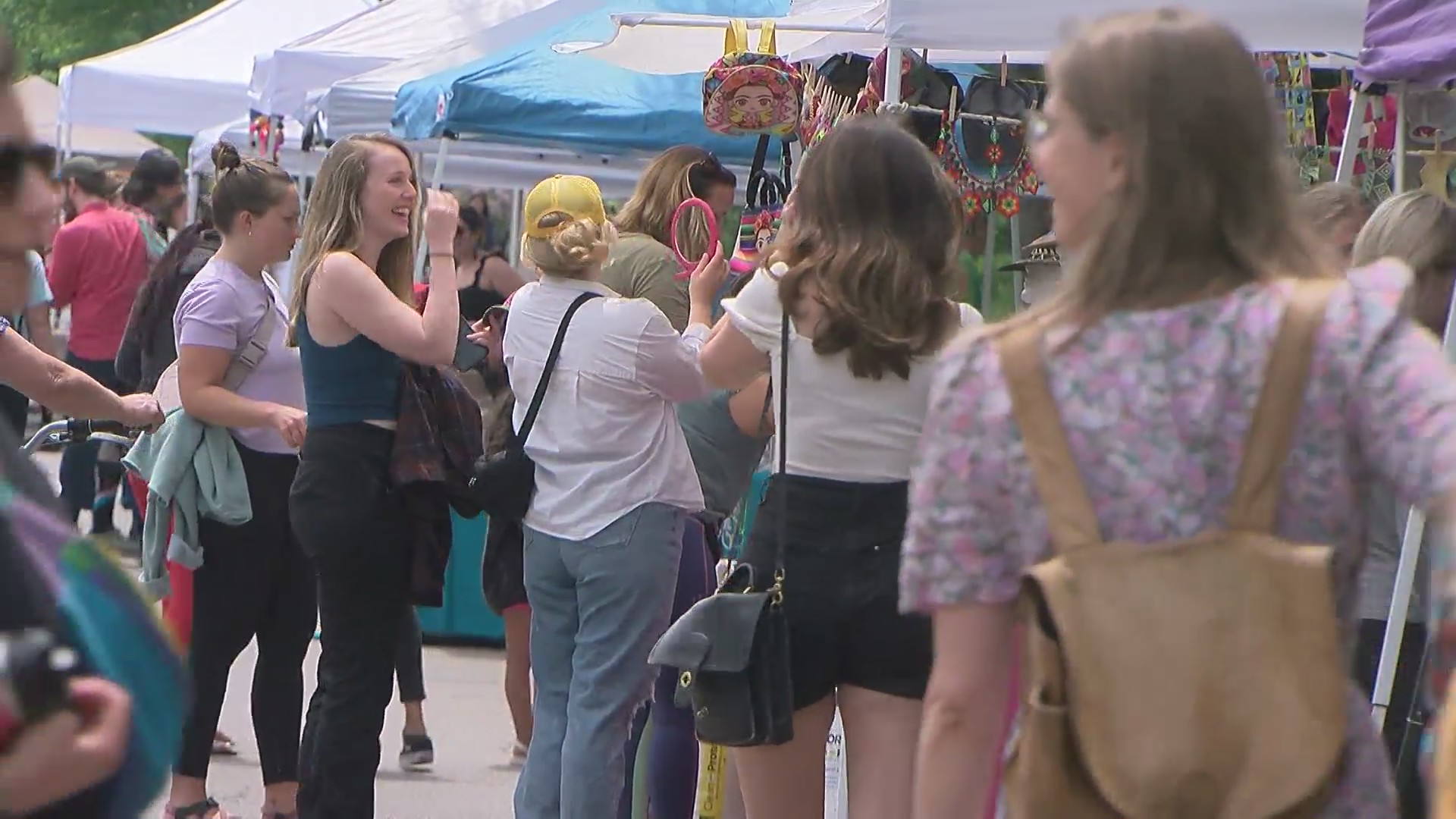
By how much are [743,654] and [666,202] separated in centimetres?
237

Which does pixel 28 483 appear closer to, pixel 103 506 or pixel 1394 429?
pixel 1394 429

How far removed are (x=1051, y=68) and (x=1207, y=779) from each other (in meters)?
0.78

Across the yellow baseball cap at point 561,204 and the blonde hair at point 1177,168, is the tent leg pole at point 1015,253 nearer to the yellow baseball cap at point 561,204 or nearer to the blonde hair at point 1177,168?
the yellow baseball cap at point 561,204

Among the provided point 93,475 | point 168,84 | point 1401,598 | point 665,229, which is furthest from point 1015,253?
point 168,84

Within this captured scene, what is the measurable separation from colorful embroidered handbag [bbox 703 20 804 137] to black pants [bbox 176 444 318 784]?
178 cm

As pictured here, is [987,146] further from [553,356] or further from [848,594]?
[848,594]

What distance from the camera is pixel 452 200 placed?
17.2 ft

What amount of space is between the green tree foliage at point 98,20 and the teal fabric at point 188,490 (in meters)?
33.2

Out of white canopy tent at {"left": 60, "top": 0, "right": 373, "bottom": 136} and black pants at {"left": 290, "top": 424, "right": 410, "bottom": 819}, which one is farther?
white canopy tent at {"left": 60, "top": 0, "right": 373, "bottom": 136}

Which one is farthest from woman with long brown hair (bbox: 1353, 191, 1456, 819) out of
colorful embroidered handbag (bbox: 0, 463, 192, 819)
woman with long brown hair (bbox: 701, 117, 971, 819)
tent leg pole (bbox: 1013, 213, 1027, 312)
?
colorful embroidered handbag (bbox: 0, 463, 192, 819)

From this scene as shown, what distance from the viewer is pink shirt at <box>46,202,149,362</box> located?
432 inches

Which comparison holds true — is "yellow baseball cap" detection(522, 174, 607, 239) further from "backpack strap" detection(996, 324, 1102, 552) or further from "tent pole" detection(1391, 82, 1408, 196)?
"backpack strap" detection(996, 324, 1102, 552)

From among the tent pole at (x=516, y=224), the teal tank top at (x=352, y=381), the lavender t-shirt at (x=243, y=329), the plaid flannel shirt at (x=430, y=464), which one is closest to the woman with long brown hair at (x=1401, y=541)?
the plaid flannel shirt at (x=430, y=464)

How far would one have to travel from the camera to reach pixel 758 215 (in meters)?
6.18
